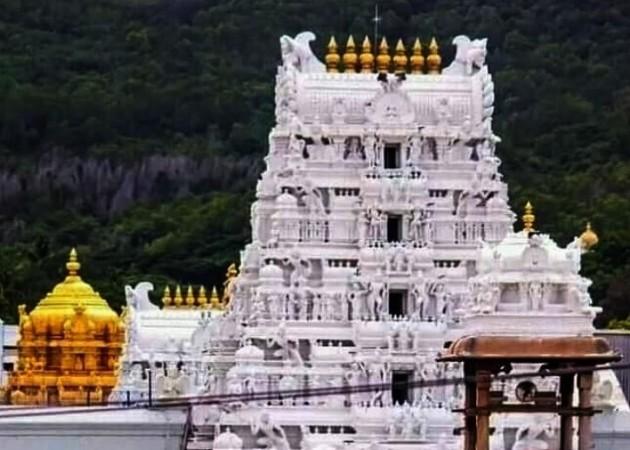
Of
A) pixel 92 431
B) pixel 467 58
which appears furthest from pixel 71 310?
pixel 467 58

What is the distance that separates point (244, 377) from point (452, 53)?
7324 cm

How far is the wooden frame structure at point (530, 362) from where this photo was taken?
133 ft

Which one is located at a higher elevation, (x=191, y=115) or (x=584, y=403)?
(x=191, y=115)

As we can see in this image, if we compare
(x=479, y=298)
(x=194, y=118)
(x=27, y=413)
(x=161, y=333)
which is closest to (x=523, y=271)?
(x=479, y=298)

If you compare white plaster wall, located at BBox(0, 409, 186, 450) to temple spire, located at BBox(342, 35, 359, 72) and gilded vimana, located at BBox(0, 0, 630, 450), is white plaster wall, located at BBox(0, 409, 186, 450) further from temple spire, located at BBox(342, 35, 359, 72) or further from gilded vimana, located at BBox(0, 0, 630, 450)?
temple spire, located at BBox(342, 35, 359, 72)

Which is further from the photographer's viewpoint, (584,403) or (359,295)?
(359,295)

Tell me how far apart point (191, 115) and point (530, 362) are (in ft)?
372

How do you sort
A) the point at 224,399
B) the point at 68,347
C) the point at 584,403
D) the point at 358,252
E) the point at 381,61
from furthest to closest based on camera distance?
1. the point at 68,347
2. the point at 381,61
3. the point at 358,252
4. the point at 224,399
5. the point at 584,403

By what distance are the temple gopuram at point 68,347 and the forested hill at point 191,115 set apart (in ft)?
63.4

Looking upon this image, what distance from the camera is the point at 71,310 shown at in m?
101

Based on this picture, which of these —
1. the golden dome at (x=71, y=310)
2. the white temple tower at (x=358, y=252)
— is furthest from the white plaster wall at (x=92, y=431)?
the golden dome at (x=71, y=310)

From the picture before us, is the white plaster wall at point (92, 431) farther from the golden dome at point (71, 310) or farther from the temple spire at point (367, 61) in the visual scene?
the golden dome at point (71, 310)

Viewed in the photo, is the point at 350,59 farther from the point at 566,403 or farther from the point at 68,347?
the point at 566,403

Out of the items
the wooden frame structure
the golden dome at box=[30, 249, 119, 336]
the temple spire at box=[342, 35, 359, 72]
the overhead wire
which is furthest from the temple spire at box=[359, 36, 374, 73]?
the wooden frame structure
